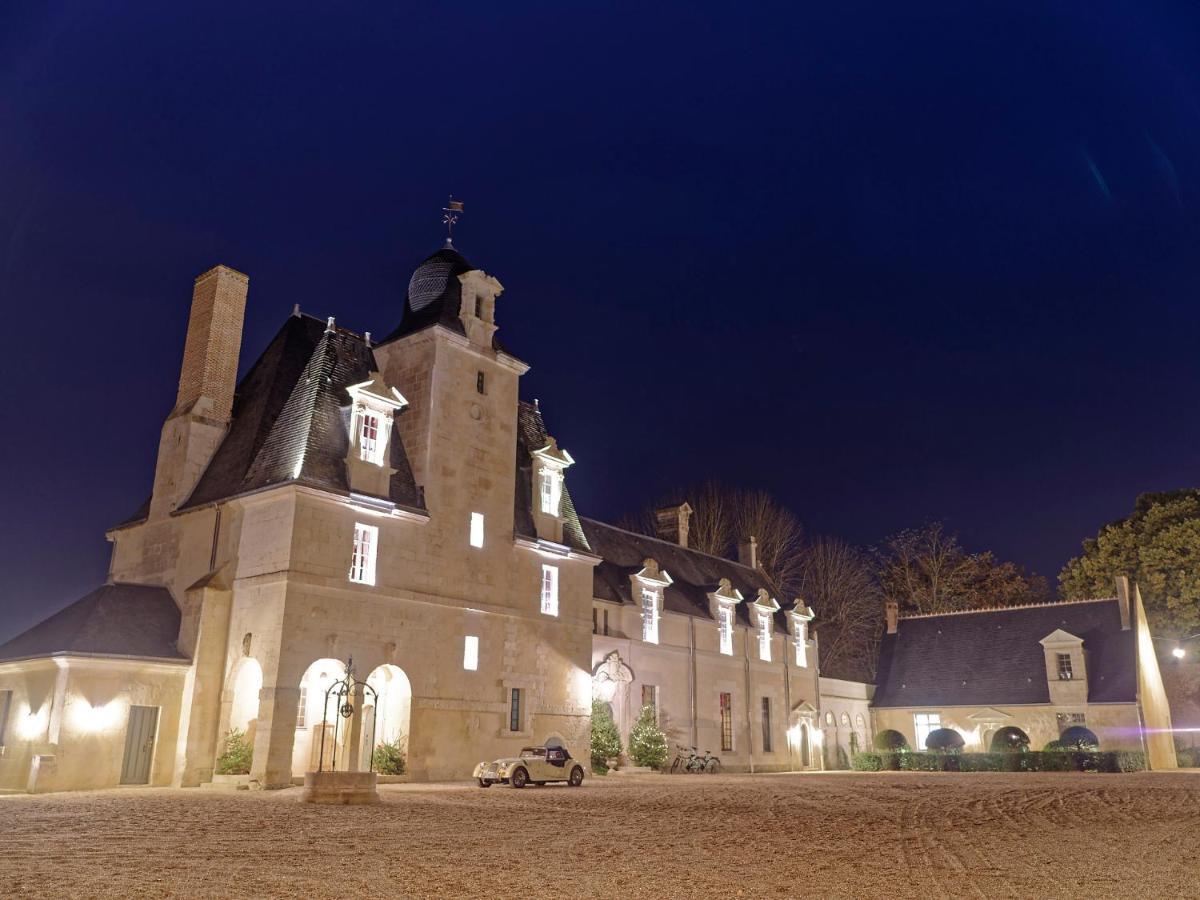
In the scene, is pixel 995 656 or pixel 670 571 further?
pixel 995 656

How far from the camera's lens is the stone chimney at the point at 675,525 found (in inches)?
1822

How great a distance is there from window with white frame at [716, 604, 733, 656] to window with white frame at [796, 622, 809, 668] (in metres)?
6.09

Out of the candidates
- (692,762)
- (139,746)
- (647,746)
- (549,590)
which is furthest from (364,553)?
A: (692,762)

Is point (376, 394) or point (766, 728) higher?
point (376, 394)

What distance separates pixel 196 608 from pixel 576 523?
1292 centimetres

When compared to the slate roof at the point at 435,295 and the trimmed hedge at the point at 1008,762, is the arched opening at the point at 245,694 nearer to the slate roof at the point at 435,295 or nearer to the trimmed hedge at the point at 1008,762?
the slate roof at the point at 435,295

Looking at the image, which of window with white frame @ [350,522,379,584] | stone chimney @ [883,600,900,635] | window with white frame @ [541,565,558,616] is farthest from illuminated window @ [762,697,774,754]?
window with white frame @ [350,522,379,584]

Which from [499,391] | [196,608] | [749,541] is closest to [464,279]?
[499,391]

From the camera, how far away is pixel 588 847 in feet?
36.9

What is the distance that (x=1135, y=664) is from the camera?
40406 millimetres

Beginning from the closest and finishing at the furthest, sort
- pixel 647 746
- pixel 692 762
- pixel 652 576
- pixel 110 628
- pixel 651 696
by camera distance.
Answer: pixel 110 628 → pixel 647 746 → pixel 651 696 → pixel 692 762 → pixel 652 576

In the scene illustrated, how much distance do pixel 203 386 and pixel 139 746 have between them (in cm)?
968

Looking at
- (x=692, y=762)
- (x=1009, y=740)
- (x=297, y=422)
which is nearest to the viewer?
(x=297, y=422)

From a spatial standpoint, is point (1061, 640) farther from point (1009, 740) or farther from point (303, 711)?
point (303, 711)
